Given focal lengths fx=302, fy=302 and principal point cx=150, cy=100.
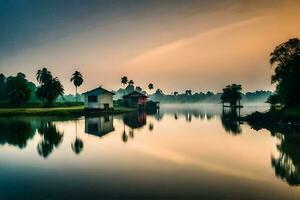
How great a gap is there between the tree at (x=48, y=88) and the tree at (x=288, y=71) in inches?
2864

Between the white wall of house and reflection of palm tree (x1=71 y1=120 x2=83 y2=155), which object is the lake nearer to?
reflection of palm tree (x1=71 y1=120 x2=83 y2=155)

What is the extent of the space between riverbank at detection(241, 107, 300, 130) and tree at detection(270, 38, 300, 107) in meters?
2.68

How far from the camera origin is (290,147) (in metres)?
29.8

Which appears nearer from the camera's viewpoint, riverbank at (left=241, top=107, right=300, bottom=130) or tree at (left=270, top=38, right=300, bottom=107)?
riverbank at (left=241, top=107, right=300, bottom=130)

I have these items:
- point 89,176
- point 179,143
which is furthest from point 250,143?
point 89,176

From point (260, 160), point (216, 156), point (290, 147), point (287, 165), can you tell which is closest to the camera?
point (287, 165)

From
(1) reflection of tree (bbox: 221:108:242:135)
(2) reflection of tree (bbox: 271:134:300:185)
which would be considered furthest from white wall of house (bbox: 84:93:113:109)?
(2) reflection of tree (bbox: 271:134:300:185)

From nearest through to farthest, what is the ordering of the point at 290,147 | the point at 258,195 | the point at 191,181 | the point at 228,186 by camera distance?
the point at 258,195 < the point at 228,186 < the point at 191,181 < the point at 290,147

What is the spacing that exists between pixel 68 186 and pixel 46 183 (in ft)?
5.35

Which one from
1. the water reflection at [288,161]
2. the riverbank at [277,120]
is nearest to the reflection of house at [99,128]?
the water reflection at [288,161]

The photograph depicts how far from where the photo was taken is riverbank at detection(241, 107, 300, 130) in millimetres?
48281

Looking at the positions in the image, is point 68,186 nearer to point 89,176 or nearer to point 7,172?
point 89,176

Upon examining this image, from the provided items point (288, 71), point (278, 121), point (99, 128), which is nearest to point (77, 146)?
point (99, 128)

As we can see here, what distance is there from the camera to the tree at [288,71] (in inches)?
2285
